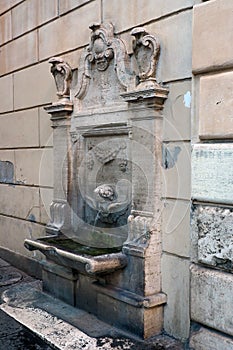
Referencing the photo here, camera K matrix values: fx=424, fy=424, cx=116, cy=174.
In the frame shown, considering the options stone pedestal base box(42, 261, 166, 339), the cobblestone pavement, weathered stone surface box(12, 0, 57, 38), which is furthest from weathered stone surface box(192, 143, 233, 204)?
weathered stone surface box(12, 0, 57, 38)

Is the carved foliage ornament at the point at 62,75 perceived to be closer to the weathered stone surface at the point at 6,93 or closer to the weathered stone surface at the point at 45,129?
the weathered stone surface at the point at 45,129

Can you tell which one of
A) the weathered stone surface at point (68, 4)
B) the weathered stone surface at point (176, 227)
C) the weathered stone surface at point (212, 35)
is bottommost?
the weathered stone surface at point (176, 227)

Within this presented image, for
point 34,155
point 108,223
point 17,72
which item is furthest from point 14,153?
point 108,223

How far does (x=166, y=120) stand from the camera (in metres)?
3.98

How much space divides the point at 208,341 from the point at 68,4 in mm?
4153

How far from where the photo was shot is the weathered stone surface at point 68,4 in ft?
16.7

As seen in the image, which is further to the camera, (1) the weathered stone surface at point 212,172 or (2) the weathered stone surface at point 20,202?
(2) the weathered stone surface at point 20,202

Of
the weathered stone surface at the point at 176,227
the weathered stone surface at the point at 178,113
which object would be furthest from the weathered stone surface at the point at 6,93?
the weathered stone surface at the point at 176,227

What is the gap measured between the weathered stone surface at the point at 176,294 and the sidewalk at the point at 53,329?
0.12m

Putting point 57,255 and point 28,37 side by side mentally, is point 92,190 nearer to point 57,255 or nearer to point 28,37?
point 57,255

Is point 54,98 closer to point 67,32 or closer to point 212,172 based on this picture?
point 67,32

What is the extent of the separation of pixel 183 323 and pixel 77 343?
38.8 inches

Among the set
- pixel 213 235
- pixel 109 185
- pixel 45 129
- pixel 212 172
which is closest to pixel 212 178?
pixel 212 172

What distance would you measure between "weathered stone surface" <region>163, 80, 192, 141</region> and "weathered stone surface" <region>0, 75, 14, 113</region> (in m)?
3.42
